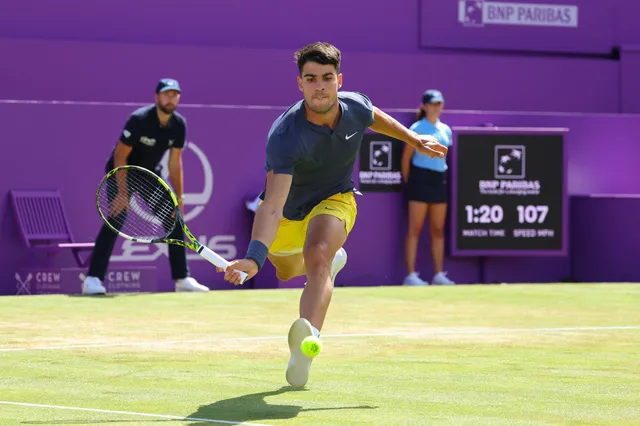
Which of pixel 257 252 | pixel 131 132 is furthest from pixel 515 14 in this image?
pixel 257 252

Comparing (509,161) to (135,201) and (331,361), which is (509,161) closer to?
(135,201)

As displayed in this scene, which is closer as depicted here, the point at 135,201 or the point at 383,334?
the point at 383,334

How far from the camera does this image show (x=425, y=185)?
15.3 metres

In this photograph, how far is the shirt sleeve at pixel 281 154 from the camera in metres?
6.69

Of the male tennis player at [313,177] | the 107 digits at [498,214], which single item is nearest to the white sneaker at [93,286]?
the 107 digits at [498,214]

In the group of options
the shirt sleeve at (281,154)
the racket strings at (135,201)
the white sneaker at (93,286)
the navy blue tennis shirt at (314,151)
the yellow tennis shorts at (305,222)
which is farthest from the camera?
the white sneaker at (93,286)

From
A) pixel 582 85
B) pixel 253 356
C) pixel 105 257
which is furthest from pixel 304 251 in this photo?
pixel 582 85

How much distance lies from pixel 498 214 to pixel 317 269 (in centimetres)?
921

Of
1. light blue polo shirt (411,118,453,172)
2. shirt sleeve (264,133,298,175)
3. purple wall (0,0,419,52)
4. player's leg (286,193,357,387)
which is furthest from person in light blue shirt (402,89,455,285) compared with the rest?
shirt sleeve (264,133,298,175)

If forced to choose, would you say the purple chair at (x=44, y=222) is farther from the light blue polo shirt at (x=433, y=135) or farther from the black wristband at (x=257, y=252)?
the black wristband at (x=257, y=252)

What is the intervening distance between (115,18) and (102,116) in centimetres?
396

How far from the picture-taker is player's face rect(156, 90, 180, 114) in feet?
41.9

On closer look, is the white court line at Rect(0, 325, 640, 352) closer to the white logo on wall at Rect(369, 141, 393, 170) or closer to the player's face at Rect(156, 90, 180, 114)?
the player's face at Rect(156, 90, 180, 114)

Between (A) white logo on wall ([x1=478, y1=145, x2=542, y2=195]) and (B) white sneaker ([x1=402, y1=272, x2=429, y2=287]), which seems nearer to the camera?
(B) white sneaker ([x1=402, y1=272, x2=429, y2=287])
